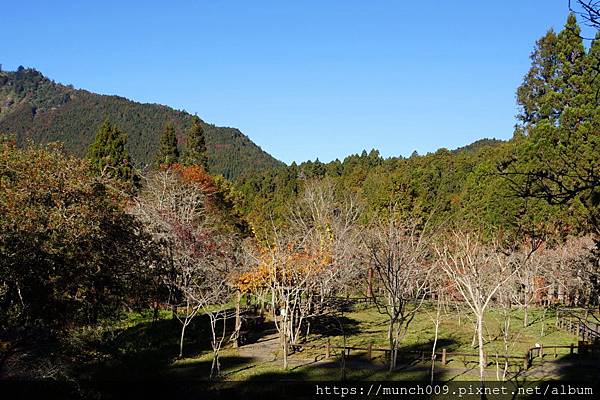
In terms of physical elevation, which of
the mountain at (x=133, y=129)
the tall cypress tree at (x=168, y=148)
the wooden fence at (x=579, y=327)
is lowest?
the wooden fence at (x=579, y=327)

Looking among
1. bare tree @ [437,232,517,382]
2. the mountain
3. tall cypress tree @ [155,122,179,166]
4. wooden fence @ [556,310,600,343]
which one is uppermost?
the mountain

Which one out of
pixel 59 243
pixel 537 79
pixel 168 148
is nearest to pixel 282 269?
pixel 59 243

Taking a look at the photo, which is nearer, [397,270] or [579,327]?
[397,270]

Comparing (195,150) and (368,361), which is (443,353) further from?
(195,150)

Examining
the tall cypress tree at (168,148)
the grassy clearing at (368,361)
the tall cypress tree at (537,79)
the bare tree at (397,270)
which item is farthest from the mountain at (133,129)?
the bare tree at (397,270)

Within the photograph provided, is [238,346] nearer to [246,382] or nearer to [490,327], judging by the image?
Result: [246,382]

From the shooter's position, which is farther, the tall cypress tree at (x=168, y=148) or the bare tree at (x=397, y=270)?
the tall cypress tree at (x=168, y=148)

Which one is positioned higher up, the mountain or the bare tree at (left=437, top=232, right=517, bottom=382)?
the mountain

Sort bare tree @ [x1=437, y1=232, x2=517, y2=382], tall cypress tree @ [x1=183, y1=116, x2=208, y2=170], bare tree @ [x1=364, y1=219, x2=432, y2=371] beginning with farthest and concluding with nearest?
tall cypress tree @ [x1=183, y1=116, x2=208, y2=170] → bare tree @ [x1=364, y1=219, x2=432, y2=371] → bare tree @ [x1=437, y1=232, x2=517, y2=382]

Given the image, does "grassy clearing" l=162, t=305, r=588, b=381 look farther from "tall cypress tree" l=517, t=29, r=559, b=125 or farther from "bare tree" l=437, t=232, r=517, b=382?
"tall cypress tree" l=517, t=29, r=559, b=125

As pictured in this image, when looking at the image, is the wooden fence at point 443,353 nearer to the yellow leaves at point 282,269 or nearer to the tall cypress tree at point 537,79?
the yellow leaves at point 282,269

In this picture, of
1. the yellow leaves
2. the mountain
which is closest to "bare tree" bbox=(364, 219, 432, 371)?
the yellow leaves

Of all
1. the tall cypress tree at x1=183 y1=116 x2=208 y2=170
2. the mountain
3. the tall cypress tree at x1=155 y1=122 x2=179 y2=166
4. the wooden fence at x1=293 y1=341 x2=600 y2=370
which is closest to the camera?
the wooden fence at x1=293 y1=341 x2=600 y2=370

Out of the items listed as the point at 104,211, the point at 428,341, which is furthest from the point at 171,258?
the point at 428,341
